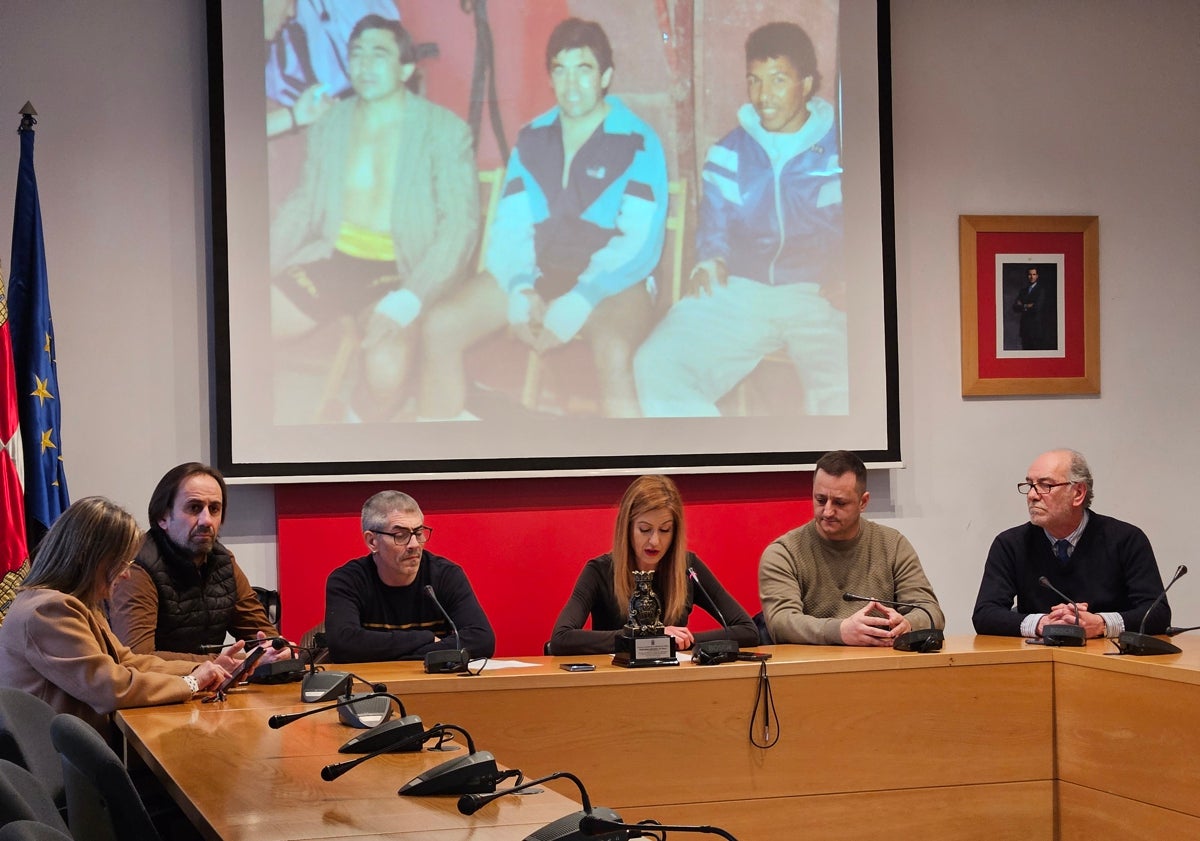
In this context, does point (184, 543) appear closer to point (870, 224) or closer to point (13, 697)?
point (13, 697)

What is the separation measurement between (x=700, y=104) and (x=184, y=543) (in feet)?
8.22

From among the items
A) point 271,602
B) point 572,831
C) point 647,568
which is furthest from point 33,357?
point 572,831

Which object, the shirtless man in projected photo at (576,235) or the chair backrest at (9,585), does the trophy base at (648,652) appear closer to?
the shirtless man in projected photo at (576,235)

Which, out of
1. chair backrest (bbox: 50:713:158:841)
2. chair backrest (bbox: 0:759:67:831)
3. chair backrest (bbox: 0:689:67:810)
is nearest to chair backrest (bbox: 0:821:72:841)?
chair backrest (bbox: 0:759:67:831)

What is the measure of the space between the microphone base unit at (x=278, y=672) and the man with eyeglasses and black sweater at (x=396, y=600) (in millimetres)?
344

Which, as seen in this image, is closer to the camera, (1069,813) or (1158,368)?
(1069,813)

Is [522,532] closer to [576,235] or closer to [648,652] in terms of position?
[576,235]

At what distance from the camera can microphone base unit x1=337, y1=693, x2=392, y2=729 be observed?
2609 mm

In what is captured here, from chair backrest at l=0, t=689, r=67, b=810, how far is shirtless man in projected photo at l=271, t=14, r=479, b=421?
223 centimetres

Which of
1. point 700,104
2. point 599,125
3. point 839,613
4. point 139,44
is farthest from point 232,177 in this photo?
point 839,613

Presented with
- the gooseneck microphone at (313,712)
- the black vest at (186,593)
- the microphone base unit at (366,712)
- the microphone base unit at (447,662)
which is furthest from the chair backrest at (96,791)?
the black vest at (186,593)

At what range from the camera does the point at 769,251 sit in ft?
16.4

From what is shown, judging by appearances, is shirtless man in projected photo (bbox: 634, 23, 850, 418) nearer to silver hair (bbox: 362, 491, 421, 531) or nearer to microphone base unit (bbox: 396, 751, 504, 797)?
silver hair (bbox: 362, 491, 421, 531)

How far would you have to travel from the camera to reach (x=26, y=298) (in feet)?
13.7
